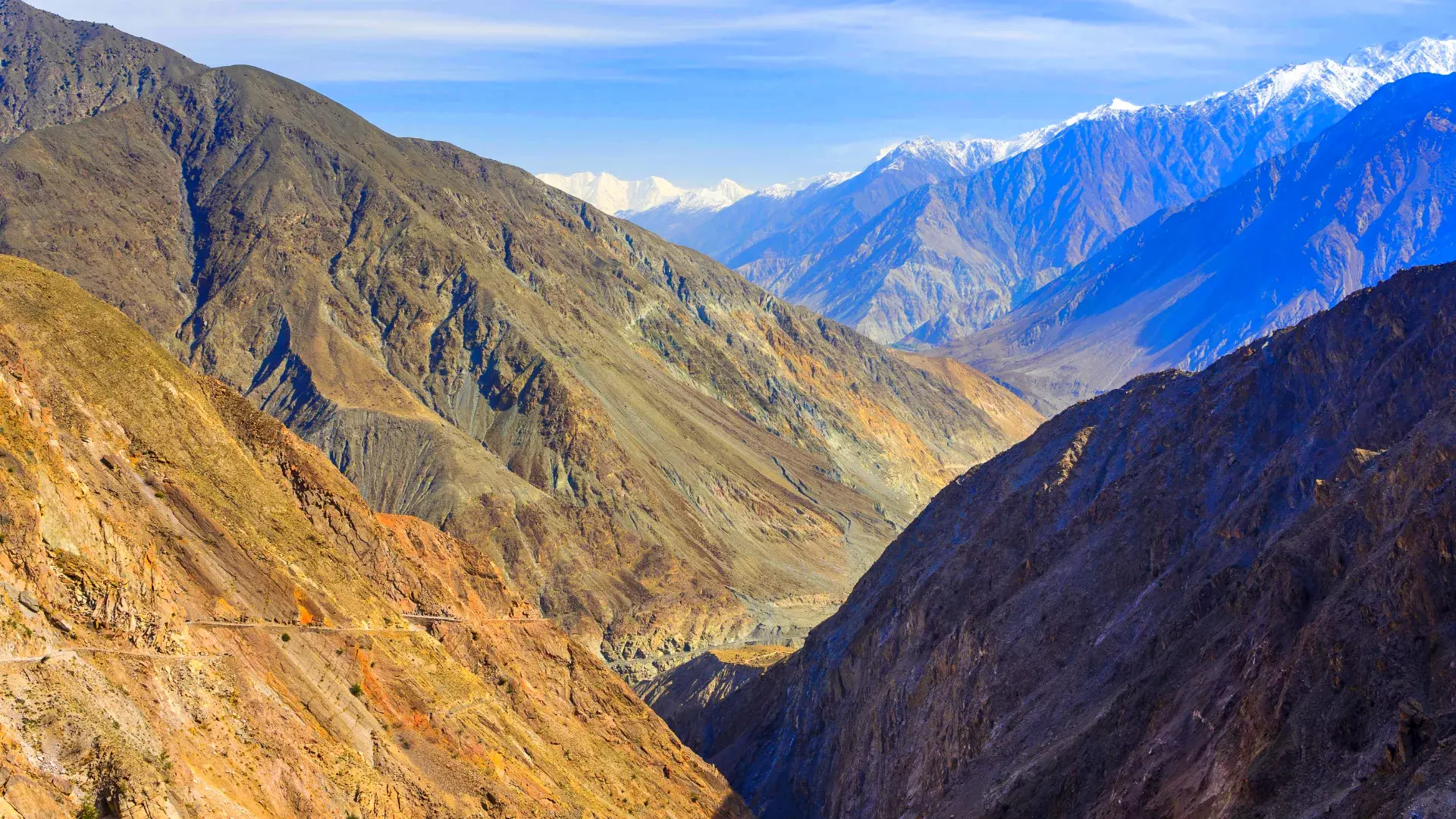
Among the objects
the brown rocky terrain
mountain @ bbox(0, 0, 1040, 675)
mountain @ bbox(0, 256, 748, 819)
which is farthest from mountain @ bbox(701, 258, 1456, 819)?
mountain @ bbox(0, 0, 1040, 675)

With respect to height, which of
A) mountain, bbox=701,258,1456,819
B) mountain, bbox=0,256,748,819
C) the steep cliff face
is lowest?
mountain, bbox=0,256,748,819

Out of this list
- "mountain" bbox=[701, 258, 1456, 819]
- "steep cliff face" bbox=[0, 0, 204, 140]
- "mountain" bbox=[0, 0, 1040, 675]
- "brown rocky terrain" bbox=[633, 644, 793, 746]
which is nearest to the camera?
"mountain" bbox=[701, 258, 1456, 819]

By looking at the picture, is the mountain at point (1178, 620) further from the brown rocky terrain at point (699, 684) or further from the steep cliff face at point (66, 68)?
the steep cliff face at point (66, 68)

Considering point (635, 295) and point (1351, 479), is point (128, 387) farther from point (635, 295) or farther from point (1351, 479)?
point (635, 295)

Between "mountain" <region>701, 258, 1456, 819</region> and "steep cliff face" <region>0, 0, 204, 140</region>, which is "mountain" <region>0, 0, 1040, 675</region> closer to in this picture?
"steep cliff face" <region>0, 0, 204, 140</region>

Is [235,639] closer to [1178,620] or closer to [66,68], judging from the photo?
[1178,620]

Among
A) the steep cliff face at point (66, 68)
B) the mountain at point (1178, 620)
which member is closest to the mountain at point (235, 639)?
the mountain at point (1178, 620)

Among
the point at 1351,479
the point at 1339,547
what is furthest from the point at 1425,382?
the point at 1339,547
